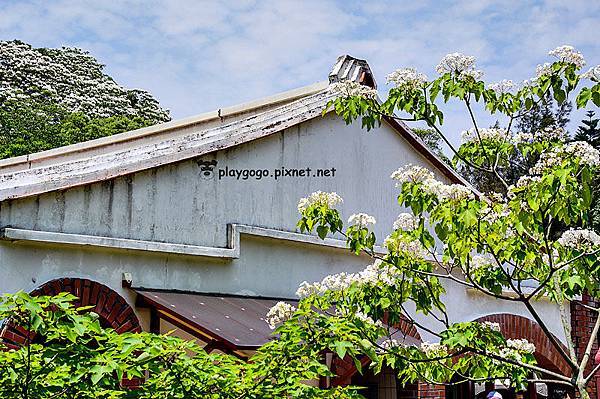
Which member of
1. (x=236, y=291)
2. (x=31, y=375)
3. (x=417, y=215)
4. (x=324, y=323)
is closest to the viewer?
(x=31, y=375)

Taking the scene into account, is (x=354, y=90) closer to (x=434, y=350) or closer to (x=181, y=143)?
(x=434, y=350)

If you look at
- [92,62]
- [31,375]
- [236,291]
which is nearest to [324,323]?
[31,375]

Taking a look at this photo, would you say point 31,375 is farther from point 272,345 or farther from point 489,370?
point 489,370

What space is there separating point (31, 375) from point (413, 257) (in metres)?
2.61

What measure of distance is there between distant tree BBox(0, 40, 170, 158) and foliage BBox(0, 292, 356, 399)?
2462 cm

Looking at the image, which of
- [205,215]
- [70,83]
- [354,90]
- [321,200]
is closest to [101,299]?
[205,215]

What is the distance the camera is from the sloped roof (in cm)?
738

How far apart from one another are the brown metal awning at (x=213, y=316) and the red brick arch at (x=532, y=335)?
5.81 m

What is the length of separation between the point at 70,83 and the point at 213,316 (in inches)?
1164

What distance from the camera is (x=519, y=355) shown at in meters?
5.92

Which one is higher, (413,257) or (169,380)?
(413,257)

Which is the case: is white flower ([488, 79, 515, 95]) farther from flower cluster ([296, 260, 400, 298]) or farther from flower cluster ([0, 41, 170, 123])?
flower cluster ([0, 41, 170, 123])

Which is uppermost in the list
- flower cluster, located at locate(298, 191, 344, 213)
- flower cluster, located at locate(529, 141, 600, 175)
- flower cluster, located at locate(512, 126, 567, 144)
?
flower cluster, located at locate(512, 126, 567, 144)

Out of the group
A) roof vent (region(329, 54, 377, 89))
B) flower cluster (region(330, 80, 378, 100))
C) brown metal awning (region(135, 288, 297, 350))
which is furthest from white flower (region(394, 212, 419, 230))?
roof vent (region(329, 54, 377, 89))
